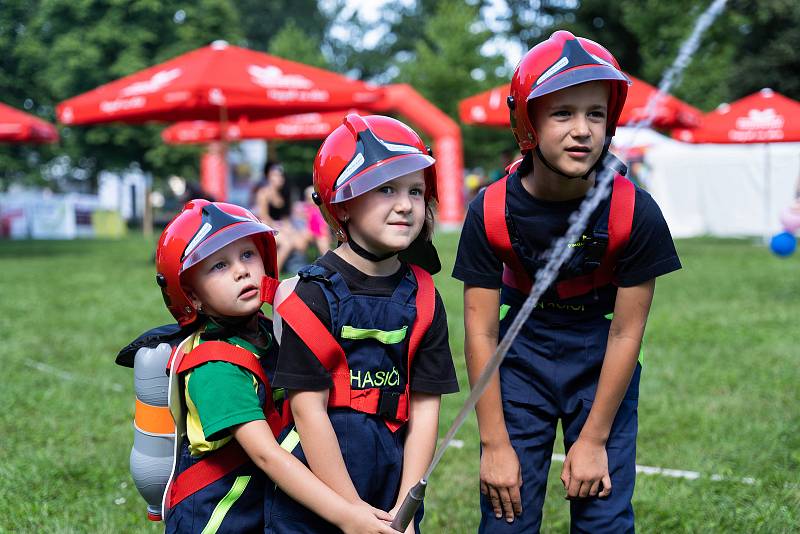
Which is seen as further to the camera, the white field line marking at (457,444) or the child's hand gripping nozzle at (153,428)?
the white field line marking at (457,444)

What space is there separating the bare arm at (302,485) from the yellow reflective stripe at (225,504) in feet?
0.66

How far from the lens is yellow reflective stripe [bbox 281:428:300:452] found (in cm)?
235

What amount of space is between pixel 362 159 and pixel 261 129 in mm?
18837

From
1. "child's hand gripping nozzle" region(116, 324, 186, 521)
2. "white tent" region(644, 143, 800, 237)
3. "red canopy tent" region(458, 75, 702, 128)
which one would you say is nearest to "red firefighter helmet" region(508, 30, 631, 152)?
"child's hand gripping nozzle" region(116, 324, 186, 521)

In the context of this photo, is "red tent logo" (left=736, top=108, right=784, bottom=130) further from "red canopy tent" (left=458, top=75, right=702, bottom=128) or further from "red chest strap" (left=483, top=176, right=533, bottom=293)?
"red chest strap" (left=483, top=176, right=533, bottom=293)

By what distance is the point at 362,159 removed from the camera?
229 centimetres

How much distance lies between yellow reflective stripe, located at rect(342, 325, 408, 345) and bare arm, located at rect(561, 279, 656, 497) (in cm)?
68

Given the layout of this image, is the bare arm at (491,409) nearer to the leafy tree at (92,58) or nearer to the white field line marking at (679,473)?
the white field line marking at (679,473)

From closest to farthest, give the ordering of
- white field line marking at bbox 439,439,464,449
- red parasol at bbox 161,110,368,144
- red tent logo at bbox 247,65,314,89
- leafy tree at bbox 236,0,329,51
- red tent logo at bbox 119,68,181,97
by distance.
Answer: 1. white field line marking at bbox 439,439,464,449
2. red tent logo at bbox 247,65,314,89
3. red tent logo at bbox 119,68,181,97
4. red parasol at bbox 161,110,368,144
5. leafy tree at bbox 236,0,329,51

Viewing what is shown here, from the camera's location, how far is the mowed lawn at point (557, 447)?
395cm

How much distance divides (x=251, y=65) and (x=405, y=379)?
11290mm

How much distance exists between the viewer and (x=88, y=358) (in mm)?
7230

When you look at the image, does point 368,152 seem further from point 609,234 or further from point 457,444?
point 457,444

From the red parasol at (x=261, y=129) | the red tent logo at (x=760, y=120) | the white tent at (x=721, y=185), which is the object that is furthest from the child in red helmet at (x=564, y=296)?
the white tent at (x=721, y=185)
